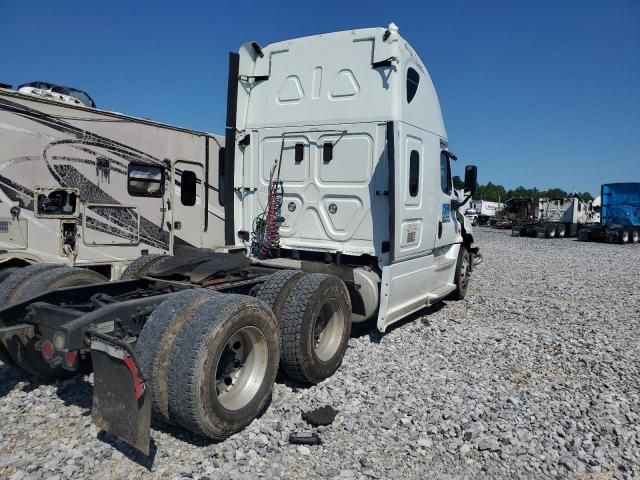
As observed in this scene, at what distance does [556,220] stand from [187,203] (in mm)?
29186

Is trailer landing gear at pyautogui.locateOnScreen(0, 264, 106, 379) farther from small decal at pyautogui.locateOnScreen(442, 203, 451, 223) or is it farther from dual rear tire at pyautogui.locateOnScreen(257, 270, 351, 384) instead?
small decal at pyautogui.locateOnScreen(442, 203, 451, 223)

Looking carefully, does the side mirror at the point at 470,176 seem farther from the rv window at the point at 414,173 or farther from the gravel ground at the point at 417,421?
the gravel ground at the point at 417,421

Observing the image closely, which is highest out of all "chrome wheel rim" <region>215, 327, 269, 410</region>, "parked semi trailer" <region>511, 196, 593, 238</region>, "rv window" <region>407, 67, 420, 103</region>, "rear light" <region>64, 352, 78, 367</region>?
"rv window" <region>407, 67, 420, 103</region>

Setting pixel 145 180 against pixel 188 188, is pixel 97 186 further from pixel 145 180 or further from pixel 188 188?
pixel 188 188

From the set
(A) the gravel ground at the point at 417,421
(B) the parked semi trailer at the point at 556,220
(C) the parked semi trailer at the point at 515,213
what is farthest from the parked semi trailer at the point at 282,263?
(C) the parked semi trailer at the point at 515,213

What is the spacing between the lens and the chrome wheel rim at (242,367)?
3.73 m

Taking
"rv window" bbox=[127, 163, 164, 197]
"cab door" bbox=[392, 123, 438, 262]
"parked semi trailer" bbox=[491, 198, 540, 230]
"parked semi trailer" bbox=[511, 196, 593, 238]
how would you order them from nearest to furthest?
"cab door" bbox=[392, 123, 438, 262] → "rv window" bbox=[127, 163, 164, 197] → "parked semi trailer" bbox=[511, 196, 593, 238] → "parked semi trailer" bbox=[491, 198, 540, 230]

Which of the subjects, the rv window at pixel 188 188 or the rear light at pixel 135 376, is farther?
the rv window at pixel 188 188

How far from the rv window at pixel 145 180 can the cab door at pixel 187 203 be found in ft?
0.69

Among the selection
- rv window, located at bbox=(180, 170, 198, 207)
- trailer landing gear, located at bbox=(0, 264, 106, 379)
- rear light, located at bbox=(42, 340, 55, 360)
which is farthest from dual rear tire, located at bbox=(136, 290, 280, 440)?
rv window, located at bbox=(180, 170, 198, 207)

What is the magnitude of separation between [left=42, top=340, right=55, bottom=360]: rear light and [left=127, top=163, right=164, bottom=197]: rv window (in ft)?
12.9

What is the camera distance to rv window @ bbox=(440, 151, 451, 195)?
24.3 ft

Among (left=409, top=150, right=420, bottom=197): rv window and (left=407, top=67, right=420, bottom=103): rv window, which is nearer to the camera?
(left=407, top=67, right=420, bottom=103): rv window

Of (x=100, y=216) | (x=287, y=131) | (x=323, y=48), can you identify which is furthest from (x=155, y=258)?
(x=323, y=48)
